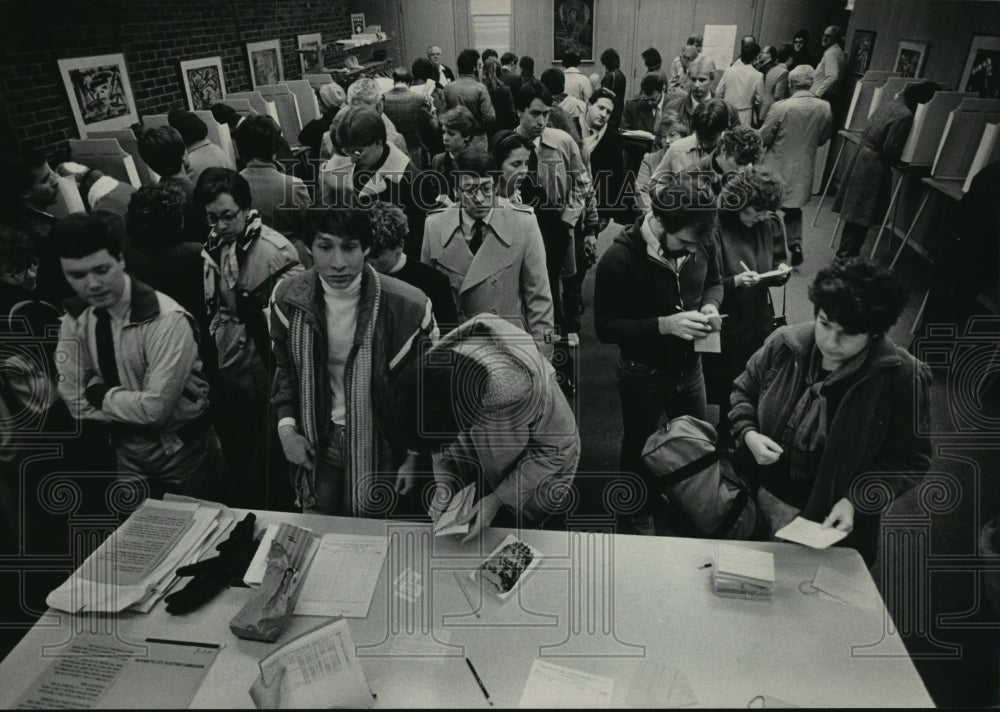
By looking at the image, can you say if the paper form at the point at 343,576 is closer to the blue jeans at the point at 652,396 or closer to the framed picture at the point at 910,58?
→ the blue jeans at the point at 652,396

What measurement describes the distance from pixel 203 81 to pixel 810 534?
276 inches

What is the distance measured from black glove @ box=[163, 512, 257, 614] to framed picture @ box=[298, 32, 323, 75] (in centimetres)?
830

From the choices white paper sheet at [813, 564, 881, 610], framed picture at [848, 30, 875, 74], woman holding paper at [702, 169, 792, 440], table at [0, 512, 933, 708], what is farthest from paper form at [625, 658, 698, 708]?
framed picture at [848, 30, 875, 74]

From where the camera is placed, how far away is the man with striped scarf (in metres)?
1.89

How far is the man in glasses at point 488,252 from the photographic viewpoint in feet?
8.22

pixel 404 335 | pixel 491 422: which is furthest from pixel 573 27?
pixel 491 422

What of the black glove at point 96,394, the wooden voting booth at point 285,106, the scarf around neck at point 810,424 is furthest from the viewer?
the wooden voting booth at point 285,106

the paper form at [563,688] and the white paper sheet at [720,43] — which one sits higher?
the white paper sheet at [720,43]

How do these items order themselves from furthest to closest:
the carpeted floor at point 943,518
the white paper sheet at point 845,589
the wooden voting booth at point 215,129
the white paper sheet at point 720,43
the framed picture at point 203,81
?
the white paper sheet at point 720,43 → the framed picture at point 203,81 → the wooden voting booth at point 215,129 → the carpeted floor at point 943,518 → the white paper sheet at point 845,589

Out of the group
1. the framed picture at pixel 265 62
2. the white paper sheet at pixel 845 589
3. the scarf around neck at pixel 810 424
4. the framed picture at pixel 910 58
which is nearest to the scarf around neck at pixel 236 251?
the scarf around neck at pixel 810 424

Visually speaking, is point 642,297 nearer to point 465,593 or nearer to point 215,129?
point 465,593

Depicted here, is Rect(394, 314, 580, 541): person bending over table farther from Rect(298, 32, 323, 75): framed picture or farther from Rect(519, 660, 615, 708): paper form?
Rect(298, 32, 323, 75): framed picture

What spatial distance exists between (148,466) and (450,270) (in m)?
1.36

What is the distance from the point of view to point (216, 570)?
1646 millimetres
